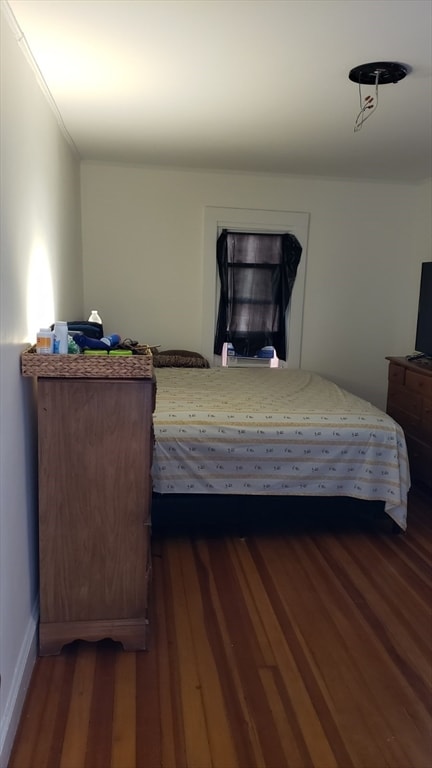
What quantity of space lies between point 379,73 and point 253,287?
7.77ft

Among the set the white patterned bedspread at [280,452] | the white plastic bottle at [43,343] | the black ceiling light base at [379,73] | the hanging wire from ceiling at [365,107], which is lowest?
the white patterned bedspread at [280,452]

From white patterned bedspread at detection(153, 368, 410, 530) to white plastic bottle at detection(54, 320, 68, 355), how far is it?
89 cm

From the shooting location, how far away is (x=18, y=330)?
1.81 meters

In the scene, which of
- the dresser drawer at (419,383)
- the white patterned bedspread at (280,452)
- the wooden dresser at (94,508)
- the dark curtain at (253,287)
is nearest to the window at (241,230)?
the dark curtain at (253,287)

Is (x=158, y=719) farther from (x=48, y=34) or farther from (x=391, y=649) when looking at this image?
(x=48, y=34)

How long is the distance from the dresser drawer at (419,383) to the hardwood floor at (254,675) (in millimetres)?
1197

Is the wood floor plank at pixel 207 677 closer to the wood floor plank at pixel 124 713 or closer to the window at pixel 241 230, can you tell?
the wood floor plank at pixel 124 713

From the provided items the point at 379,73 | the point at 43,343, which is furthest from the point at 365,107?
the point at 43,343

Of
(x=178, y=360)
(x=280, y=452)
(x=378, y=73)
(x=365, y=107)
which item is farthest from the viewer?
(x=178, y=360)

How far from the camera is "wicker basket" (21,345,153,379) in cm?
184

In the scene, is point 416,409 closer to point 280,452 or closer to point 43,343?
point 280,452

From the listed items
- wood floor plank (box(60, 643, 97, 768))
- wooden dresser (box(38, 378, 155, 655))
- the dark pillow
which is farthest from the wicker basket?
the dark pillow

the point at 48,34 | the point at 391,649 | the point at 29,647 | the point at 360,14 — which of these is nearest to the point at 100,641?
the point at 29,647

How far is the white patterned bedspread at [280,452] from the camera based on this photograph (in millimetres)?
2744
